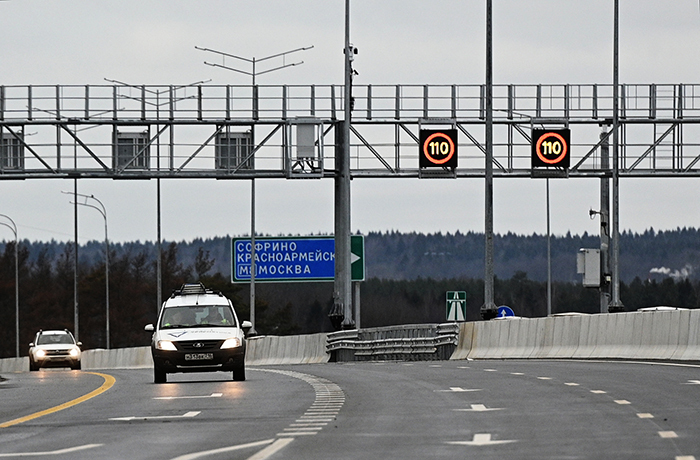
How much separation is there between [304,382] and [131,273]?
172 meters

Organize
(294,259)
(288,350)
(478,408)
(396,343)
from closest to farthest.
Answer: (478,408)
(396,343)
(288,350)
(294,259)

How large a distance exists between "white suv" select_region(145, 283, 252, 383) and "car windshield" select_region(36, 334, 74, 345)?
2559 centimetres

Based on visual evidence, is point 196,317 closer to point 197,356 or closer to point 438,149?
point 197,356

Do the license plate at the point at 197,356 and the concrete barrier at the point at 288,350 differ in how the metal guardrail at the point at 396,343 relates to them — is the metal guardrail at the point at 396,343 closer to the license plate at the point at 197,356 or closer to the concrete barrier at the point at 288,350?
the concrete barrier at the point at 288,350

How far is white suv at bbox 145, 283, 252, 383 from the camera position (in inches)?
A: 1130

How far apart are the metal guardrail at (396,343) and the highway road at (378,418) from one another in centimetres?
1586

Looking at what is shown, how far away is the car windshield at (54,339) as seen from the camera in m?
55.3

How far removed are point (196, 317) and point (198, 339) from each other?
119cm

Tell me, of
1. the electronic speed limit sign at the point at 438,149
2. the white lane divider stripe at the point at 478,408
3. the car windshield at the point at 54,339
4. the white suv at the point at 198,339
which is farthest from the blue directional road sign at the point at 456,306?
the white lane divider stripe at the point at 478,408

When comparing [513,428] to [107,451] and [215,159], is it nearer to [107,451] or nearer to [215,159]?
[107,451]

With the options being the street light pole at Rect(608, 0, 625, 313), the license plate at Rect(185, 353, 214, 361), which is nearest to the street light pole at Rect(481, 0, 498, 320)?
the street light pole at Rect(608, 0, 625, 313)

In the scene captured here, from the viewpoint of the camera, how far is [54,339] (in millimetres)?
55688

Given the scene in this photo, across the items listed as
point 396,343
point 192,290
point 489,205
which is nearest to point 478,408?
point 192,290

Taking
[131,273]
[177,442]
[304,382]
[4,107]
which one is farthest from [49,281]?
[177,442]
